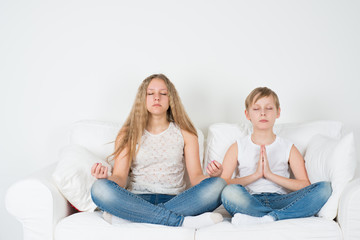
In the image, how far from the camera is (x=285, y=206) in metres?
1.79

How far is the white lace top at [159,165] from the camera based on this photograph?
2070 mm

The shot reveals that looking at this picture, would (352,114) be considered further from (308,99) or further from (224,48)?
(224,48)

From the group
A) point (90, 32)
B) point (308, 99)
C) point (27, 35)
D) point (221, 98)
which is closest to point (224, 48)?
point (221, 98)

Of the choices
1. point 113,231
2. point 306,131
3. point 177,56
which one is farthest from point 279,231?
point 177,56

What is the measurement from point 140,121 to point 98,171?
48 cm

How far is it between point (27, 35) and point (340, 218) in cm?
221

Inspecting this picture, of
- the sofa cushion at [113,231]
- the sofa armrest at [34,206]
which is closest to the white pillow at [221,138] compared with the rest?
the sofa cushion at [113,231]

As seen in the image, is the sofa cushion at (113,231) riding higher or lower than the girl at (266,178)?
lower

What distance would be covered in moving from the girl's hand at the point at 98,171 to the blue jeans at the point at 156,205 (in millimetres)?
34

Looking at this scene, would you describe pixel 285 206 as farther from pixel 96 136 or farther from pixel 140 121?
pixel 96 136

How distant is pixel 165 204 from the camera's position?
1785 mm

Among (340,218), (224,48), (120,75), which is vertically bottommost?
(340,218)

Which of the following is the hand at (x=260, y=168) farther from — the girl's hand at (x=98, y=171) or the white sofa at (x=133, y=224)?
the girl's hand at (x=98, y=171)

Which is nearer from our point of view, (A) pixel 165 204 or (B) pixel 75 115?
(A) pixel 165 204
